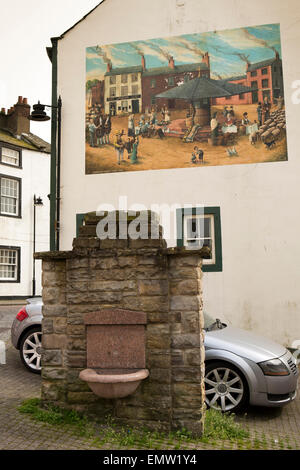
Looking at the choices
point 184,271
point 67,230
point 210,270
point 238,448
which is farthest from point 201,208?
point 238,448

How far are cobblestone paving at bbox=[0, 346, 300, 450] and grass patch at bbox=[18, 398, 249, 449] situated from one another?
61 millimetres

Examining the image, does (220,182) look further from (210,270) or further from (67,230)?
(67,230)

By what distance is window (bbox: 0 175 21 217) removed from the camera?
87.2ft

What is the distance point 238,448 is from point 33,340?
450cm

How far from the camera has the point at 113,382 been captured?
5117 millimetres

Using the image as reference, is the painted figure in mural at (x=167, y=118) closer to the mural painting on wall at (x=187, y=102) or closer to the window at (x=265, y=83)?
the mural painting on wall at (x=187, y=102)

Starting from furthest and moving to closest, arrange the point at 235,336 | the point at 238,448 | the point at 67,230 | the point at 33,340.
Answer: the point at 67,230, the point at 33,340, the point at 235,336, the point at 238,448

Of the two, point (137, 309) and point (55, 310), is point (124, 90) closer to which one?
point (55, 310)

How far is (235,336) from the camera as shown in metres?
A: 7.06

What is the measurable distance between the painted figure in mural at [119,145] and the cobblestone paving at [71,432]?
22.4ft

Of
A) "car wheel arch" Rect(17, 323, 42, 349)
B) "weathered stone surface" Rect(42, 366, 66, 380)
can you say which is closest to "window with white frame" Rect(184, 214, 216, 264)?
"car wheel arch" Rect(17, 323, 42, 349)

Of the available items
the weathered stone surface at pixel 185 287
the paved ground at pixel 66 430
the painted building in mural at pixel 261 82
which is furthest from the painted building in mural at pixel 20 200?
the weathered stone surface at pixel 185 287

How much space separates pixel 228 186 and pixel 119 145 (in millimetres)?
3072

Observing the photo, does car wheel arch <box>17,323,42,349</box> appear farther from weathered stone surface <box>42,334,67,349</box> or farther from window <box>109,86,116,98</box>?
window <box>109,86,116,98</box>
